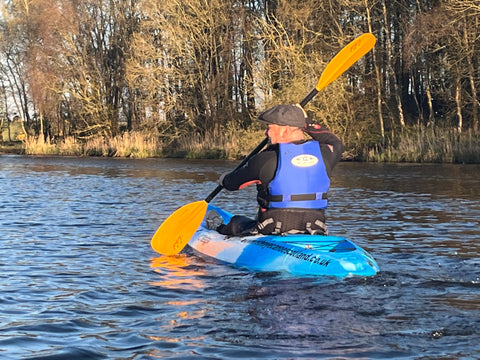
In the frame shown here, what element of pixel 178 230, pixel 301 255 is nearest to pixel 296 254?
pixel 301 255

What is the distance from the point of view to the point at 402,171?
64.4ft

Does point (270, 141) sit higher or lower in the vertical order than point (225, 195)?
higher

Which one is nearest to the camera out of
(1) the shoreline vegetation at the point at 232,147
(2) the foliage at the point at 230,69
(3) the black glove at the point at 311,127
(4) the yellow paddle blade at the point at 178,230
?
(3) the black glove at the point at 311,127

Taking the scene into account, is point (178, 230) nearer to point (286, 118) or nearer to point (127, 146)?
point (286, 118)

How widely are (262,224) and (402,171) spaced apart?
14057 millimetres

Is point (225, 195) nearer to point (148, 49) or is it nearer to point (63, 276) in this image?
point (63, 276)

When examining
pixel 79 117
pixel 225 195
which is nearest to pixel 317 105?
pixel 225 195

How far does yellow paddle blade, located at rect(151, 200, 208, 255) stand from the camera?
24.1 feet

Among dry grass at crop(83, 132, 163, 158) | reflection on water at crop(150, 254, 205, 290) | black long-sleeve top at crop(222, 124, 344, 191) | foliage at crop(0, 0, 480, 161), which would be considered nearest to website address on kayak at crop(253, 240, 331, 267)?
black long-sleeve top at crop(222, 124, 344, 191)

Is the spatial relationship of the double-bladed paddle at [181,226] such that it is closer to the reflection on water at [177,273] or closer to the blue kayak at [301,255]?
the reflection on water at [177,273]

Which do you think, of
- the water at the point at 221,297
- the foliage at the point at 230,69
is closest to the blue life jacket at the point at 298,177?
the water at the point at 221,297

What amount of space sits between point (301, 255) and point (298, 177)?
65 cm

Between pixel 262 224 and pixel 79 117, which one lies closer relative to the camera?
pixel 262 224

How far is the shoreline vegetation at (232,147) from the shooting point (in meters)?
22.7
